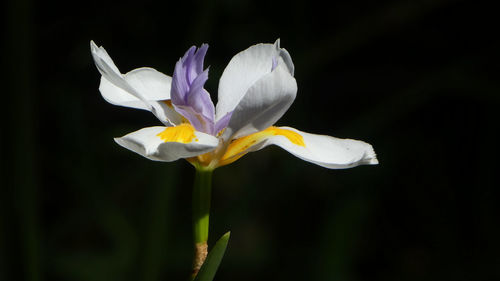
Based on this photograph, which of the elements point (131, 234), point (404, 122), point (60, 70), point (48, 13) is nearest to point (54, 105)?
point (60, 70)

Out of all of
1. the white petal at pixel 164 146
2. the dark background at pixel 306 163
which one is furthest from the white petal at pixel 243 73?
the dark background at pixel 306 163

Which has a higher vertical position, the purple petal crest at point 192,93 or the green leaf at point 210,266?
the purple petal crest at point 192,93

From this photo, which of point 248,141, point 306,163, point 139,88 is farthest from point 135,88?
point 306,163

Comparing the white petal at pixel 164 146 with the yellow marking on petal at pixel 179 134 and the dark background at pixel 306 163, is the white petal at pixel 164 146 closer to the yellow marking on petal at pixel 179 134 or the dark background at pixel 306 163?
the yellow marking on petal at pixel 179 134

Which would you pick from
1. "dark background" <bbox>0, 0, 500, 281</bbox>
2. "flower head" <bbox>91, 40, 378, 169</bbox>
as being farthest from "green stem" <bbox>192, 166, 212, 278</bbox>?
"dark background" <bbox>0, 0, 500, 281</bbox>

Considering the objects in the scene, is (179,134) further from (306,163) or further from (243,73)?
(306,163)
